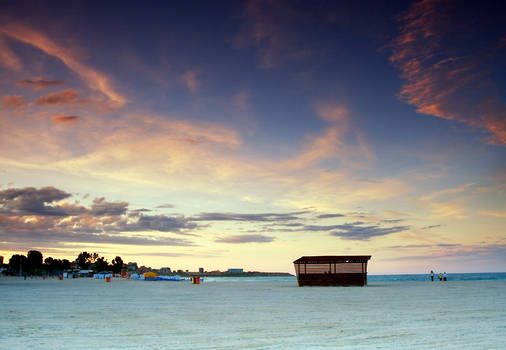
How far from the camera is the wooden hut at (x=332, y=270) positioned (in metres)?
44.0

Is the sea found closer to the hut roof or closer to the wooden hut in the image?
the hut roof

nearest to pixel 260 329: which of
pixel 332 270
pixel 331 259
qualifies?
pixel 331 259

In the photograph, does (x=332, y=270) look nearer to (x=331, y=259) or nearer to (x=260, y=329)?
(x=331, y=259)

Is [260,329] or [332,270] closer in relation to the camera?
[260,329]

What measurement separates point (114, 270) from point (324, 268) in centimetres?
16305

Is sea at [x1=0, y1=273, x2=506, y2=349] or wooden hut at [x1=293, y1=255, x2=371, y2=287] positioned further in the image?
wooden hut at [x1=293, y1=255, x2=371, y2=287]

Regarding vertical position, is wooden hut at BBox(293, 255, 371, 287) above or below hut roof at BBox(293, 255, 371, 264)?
below

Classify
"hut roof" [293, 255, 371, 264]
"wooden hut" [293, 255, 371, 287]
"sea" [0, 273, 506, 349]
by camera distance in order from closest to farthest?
"sea" [0, 273, 506, 349], "hut roof" [293, 255, 371, 264], "wooden hut" [293, 255, 371, 287]

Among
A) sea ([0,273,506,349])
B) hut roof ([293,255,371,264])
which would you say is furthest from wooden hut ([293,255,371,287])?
sea ([0,273,506,349])

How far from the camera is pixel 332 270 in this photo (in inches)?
1763

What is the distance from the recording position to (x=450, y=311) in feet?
62.8

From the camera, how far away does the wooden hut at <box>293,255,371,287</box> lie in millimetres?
44031

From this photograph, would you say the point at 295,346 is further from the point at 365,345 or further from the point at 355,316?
the point at 355,316

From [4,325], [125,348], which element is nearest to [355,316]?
[125,348]
